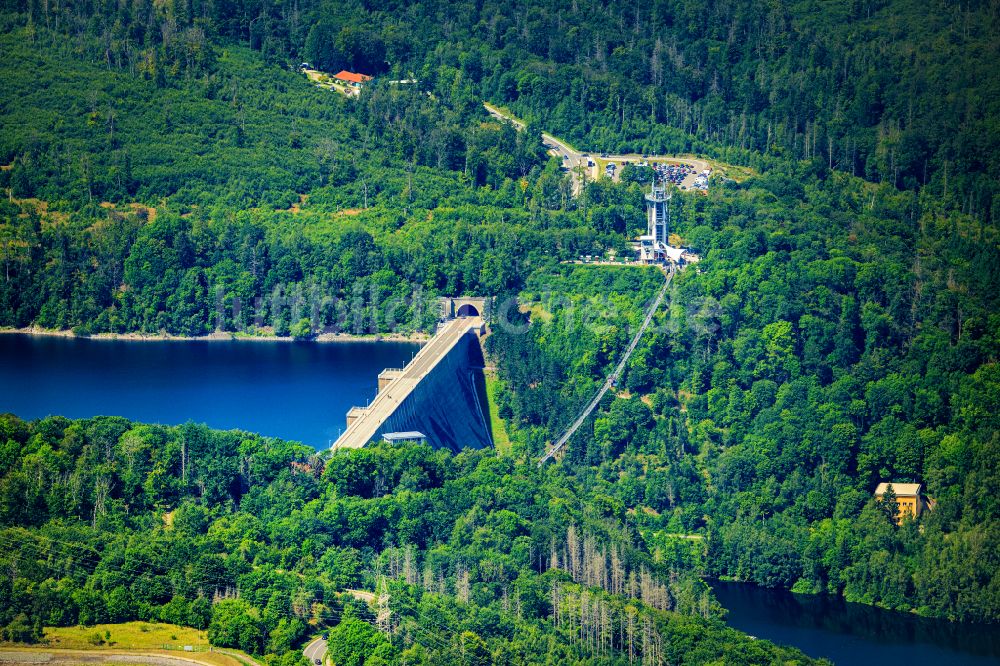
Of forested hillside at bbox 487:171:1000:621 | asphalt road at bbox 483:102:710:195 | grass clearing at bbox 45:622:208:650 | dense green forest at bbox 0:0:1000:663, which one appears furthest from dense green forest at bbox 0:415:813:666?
asphalt road at bbox 483:102:710:195

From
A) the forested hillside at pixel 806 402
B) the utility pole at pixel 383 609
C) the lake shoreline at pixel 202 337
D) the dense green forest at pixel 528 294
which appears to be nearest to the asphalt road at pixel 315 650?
the dense green forest at pixel 528 294

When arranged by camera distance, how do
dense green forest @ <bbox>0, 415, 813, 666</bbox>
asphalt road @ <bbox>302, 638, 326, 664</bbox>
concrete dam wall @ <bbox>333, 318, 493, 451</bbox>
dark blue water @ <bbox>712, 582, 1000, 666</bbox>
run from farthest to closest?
concrete dam wall @ <bbox>333, 318, 493, 451</bbox>, dark blue water @ <bbox>712, 582, 1000, 666</bbox>, dense green forest @ <bbox>0, 415, 813, 666</bbox>, asphalt road @ <bbox>302, 638, 326, 664</bbox>

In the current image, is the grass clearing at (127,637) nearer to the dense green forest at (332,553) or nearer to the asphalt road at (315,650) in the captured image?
the dense green forest at (332,553)

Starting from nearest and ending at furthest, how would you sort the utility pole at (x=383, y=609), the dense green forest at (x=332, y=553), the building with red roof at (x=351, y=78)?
the dense green forest at (x=332, y=553), the utility pole at (x=383, y=609), the building with red roof at (x=351, y=78)

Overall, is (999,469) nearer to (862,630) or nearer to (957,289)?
(862,630)

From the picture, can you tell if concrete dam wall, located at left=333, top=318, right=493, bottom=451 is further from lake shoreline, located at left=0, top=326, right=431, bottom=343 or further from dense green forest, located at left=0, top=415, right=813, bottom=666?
lake shoreline, located at left=0, top=326, right=431, bottom=343

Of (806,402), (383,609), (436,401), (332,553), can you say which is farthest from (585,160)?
(383,609)
